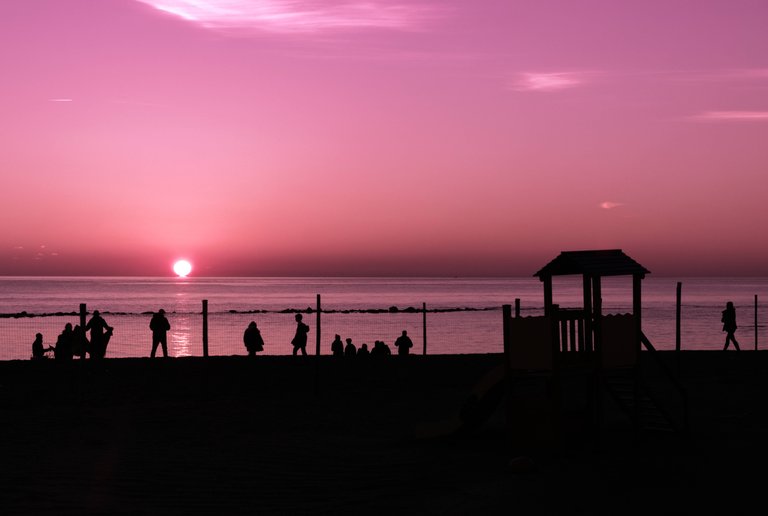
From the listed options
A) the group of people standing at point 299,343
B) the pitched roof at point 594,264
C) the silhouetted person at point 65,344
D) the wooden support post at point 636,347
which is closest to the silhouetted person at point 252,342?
the group of people standing at point 299,343

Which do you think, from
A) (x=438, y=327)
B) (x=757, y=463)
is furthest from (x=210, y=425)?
(x=438, y=327)

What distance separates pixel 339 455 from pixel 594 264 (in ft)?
16.7

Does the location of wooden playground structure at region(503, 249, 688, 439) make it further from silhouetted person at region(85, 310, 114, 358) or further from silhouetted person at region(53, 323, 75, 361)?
silhouetted person at region(53, 323, 75, 361)

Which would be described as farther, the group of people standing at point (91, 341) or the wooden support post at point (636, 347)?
the group of people standing at point (91, 341)

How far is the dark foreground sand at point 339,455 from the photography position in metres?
10.3

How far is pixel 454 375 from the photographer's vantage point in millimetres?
24391

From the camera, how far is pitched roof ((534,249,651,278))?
1477 centimetres

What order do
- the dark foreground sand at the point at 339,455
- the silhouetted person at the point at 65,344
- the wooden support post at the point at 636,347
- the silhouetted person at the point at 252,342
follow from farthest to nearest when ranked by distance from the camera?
the silhouetted person at the point at 252,342
the silhouetted person at the point at 65,344
the wooden support post at the point at 636,347
the dark foreground sand at the point at 339,455

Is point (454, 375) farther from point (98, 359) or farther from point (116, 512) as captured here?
point (116, 512)

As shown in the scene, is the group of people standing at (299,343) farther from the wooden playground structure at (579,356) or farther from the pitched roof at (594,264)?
the wooden playground structure at (579,356)

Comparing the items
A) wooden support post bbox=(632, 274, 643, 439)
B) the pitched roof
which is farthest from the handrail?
the pitched roof

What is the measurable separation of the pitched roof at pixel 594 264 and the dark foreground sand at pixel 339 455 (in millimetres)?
2580

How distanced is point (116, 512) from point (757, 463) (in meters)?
7.78

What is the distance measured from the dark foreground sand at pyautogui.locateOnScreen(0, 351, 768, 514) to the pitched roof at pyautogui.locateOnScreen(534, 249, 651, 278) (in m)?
2.58
